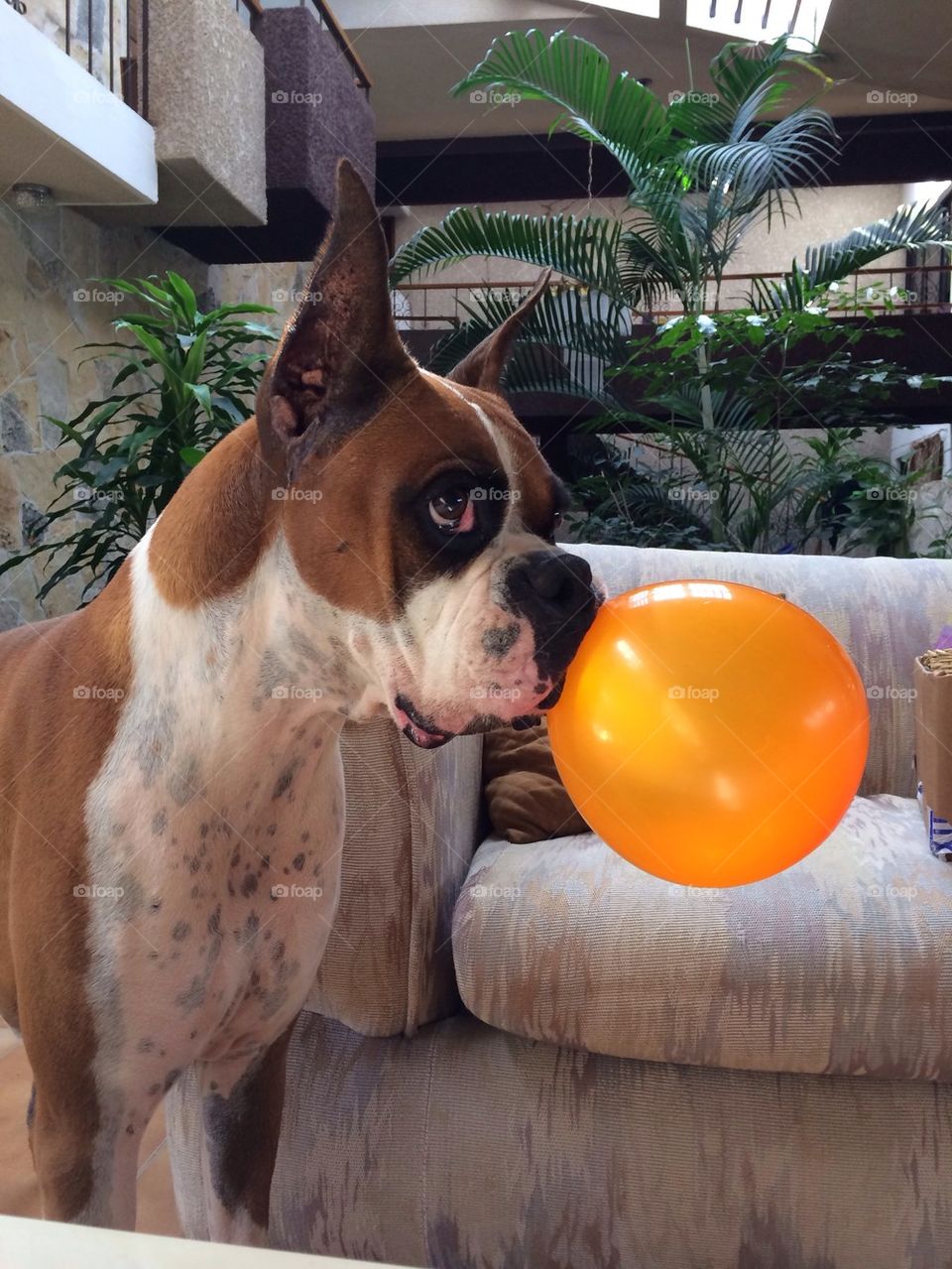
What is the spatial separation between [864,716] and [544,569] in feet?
1.13

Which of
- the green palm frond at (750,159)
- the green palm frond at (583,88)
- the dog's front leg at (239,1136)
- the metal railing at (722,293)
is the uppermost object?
→ the metal railing at (722,293)

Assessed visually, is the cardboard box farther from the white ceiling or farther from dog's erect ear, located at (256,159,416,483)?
the white ceiling

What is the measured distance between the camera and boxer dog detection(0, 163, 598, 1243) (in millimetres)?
942

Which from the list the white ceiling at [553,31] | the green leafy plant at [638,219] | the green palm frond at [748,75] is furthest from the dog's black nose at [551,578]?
the white ceiling at [553,31]

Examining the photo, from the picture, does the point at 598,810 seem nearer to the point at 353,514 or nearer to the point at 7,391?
the point at 353,514

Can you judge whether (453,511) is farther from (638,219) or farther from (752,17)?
(752,17)

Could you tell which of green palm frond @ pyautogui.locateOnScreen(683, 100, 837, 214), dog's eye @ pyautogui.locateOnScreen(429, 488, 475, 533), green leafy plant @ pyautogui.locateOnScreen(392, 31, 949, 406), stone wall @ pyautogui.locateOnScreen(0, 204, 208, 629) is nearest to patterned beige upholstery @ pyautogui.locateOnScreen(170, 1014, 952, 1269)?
dog's eye @ pyautogui.locateOnScreen(429, 488, 475, 533)

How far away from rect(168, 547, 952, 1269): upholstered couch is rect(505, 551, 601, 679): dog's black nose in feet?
1.85

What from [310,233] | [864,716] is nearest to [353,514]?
[864,716]

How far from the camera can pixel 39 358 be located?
441 cm

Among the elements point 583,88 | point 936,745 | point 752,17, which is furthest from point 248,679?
point 752,17

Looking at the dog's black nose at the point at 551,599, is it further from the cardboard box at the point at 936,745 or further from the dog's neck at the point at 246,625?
the cardboard box at the point at 936,745

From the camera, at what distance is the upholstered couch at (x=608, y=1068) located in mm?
1406

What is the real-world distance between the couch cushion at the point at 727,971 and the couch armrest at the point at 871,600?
0.66 m
